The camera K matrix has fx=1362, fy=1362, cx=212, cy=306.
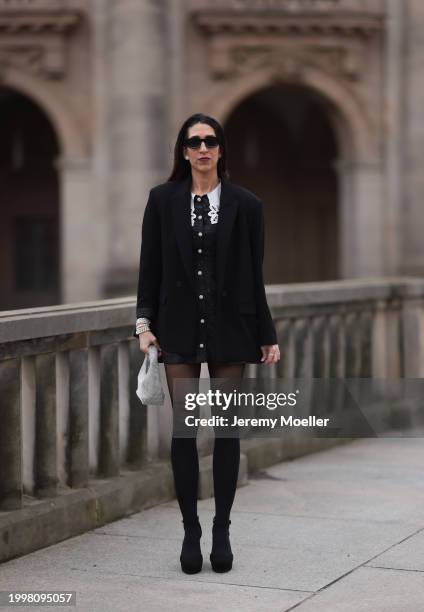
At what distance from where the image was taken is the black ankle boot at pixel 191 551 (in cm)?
503

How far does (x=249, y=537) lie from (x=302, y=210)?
66.6ft

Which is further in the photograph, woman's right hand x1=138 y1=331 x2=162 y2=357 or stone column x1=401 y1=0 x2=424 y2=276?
stone column x1=401 y1=0 x2=424 y2=276

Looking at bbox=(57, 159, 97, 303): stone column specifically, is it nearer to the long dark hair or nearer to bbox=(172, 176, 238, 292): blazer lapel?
the long dark hair

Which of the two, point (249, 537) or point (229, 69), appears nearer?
point (249, 537)

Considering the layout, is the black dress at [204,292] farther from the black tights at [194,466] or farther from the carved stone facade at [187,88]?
the carved stone facade at [187,88]

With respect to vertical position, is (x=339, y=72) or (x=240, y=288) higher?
(x=339, y=72)

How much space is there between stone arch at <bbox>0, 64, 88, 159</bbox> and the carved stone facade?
15 mm

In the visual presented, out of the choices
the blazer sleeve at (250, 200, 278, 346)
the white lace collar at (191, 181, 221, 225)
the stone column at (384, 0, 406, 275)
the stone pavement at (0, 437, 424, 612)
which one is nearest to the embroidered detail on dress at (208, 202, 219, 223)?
the white lace collar at (191, 181, 221, 225)

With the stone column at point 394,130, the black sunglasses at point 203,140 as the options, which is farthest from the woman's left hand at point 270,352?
the stone column at point 394,130

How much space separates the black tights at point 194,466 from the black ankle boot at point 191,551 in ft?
0.11

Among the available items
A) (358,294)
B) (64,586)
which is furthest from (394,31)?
(64,586)

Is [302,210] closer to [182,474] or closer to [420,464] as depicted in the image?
[420,464]

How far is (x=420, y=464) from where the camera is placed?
7641mm

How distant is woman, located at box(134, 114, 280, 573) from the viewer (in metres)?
5.04
